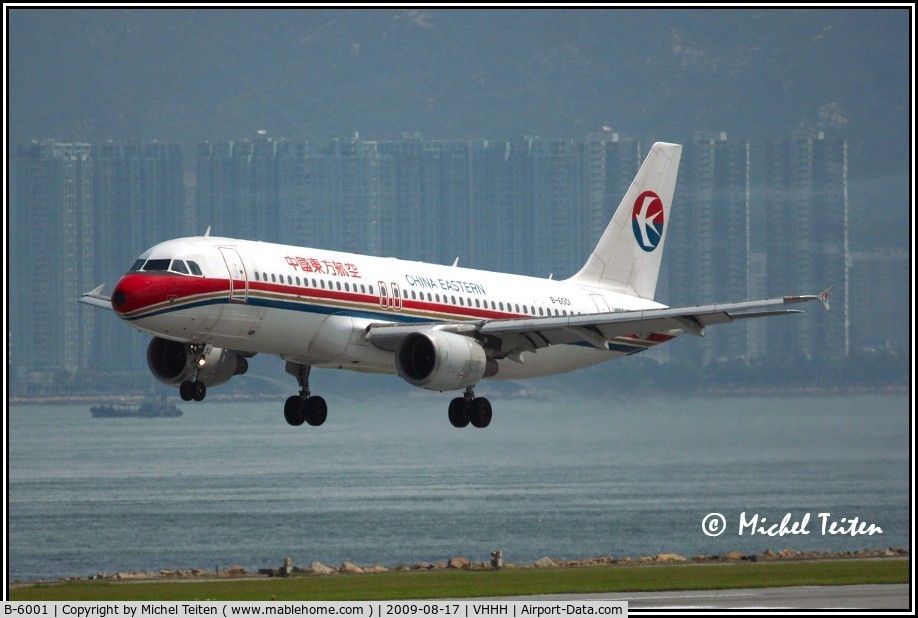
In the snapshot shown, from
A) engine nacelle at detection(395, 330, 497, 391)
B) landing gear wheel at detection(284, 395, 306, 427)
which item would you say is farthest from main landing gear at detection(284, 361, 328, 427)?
engine nacelle at detection(395, 330, 497, 391)

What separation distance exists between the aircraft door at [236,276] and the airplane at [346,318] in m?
0.04

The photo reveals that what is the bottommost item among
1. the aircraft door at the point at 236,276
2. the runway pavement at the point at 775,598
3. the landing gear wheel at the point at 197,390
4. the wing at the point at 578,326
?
the runway pavement at the point at 775,598

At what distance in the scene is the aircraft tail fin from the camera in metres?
64.9

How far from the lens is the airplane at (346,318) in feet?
155

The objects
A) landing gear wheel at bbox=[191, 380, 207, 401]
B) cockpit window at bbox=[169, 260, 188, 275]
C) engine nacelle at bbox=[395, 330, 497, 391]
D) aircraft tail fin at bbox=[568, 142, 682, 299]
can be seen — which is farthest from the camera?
aircraft tail fin at bbox=[568, 142, 682, 299]

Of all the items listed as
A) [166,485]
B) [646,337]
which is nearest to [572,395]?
[166,485]

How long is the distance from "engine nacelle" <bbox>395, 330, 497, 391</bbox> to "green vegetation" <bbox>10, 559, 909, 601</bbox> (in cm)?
2283

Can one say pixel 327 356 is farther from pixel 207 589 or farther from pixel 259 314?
pixel 207 589

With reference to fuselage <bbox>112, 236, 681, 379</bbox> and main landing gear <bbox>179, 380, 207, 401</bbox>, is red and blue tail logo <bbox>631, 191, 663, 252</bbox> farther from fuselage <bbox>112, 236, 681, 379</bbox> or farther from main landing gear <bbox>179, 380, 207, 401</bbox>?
main landing gear <bbox>179, 380, 207, 401</bbox>

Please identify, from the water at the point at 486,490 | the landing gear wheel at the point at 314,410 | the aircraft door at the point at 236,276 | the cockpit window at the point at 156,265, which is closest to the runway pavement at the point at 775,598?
the landing gear wheel at the point at 314,410

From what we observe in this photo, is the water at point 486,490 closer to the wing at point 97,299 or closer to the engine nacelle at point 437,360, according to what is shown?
the wing at point 97,299

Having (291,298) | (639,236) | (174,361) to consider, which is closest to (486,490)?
(639,236)

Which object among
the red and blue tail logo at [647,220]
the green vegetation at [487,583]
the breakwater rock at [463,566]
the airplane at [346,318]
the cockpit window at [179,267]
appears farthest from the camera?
the breakwater rock at [463,566]

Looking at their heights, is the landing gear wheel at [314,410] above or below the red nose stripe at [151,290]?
below
